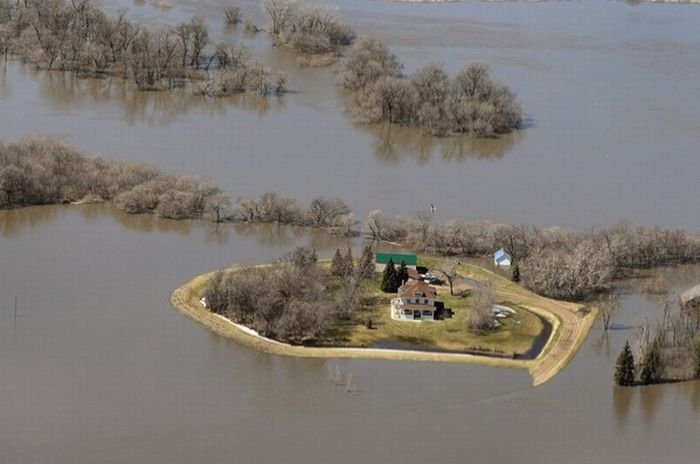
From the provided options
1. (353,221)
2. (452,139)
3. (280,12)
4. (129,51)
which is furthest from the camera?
(280,12)

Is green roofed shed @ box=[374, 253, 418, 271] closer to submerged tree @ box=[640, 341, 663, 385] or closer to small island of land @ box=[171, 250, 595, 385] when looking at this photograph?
small island of land @ box=[171, 250, 595, 385]

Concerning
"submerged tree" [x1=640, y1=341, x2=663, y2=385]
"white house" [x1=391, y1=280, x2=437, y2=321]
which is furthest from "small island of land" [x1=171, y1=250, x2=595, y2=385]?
"submerged tree" [x1=640, y1=341, x2=663, y2=385]

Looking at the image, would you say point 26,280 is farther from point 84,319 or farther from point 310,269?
point 310,269

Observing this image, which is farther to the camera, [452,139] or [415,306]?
[452,139]

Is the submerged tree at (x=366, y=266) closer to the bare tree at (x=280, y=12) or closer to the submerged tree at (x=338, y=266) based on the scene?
the submerged tree at (x=338, y=266)

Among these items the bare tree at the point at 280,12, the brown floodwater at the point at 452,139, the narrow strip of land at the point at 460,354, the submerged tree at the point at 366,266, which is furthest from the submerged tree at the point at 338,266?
the bare tree at the point at 280,12

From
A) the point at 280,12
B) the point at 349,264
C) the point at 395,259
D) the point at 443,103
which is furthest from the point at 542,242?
the point at 280,12

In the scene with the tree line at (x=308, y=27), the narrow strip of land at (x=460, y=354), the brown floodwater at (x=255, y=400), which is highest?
the tree line at (x=308, y=27)

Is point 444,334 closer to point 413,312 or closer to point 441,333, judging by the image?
point 441,333
